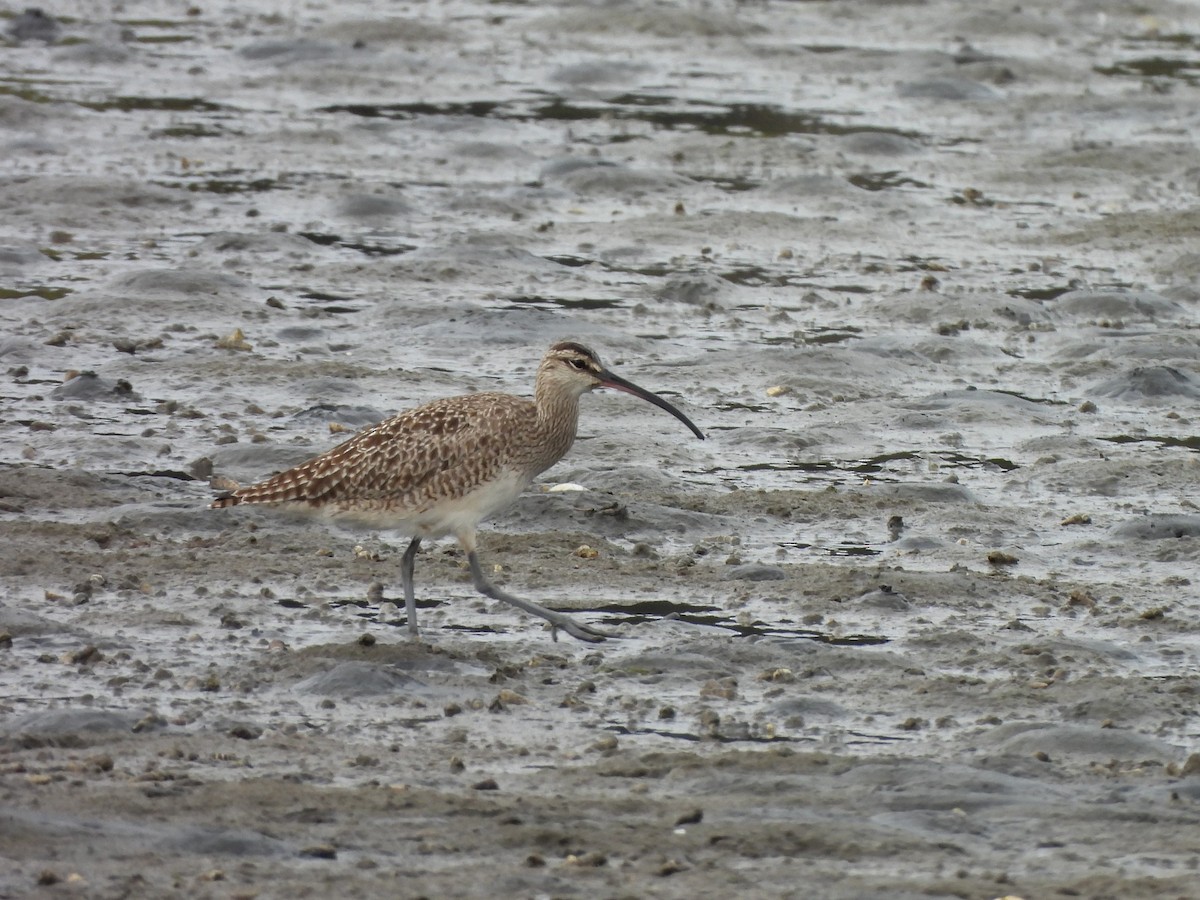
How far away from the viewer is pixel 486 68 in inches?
874

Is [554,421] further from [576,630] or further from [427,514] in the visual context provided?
[576,630]

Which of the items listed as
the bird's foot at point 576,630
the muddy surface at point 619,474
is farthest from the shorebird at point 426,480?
the muddy surface at point 619,474

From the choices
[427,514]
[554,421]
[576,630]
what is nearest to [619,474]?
[554,421]

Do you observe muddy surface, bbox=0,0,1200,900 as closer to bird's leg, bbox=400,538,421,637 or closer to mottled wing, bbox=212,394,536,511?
bird's leg, bbox=400,538,421,637

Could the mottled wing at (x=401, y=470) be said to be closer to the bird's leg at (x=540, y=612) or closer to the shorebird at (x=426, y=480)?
the shorebird at (x=426, y=480)

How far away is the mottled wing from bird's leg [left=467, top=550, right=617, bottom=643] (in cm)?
34

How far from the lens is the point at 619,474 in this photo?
11.3 metres

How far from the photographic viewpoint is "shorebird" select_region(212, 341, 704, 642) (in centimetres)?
929

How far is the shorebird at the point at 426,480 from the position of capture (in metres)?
9.29

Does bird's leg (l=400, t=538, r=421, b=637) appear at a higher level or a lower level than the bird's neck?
lower

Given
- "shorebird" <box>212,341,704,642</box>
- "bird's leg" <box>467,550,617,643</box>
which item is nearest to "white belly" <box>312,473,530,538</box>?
"shorebird" <box>212,341,704,642</box>

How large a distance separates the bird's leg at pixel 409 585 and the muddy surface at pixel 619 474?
0.49 feet

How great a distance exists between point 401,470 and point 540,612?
85 cm

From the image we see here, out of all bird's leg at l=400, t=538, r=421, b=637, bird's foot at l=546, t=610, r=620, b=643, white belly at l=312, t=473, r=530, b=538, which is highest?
white belly at l=312, t=473, r=530, b=538
